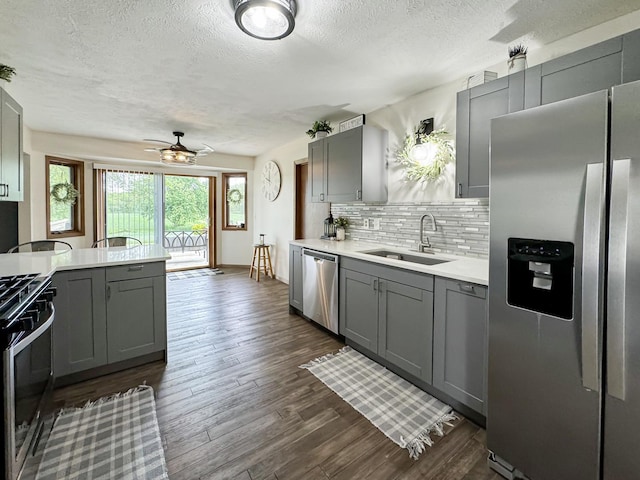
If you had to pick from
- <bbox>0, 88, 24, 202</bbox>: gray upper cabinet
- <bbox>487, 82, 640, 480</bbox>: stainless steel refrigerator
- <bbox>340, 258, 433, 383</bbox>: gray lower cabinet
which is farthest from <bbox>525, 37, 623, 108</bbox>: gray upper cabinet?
<bbox>0, 88, 24, 202</bbox>: gray upper cabinet

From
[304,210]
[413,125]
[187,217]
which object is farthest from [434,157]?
[187,217]

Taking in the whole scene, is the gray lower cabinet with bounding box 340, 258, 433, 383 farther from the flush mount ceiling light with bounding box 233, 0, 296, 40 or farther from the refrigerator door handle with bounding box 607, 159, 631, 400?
the flush mount ceiling light with bounding box 233, 0, 296, 40

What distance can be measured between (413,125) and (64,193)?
17.7 feet

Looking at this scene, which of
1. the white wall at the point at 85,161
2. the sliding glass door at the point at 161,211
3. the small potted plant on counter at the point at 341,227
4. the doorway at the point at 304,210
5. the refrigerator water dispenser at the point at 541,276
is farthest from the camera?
the sliding glass door at the point at 161,211

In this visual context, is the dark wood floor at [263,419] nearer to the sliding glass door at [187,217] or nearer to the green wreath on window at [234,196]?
the sliding glass door at [187,217]

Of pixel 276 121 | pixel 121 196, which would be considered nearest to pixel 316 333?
pixel 276 121

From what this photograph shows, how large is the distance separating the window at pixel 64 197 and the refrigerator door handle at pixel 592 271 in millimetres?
6294

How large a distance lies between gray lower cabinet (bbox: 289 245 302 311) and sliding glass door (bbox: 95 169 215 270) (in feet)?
12.0

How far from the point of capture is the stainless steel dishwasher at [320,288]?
10.0ft

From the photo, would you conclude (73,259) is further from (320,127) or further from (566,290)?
(566,290)

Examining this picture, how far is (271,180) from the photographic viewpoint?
5836 millimetres

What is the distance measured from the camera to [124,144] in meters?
5.14

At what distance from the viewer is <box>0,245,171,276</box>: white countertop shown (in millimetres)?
2000

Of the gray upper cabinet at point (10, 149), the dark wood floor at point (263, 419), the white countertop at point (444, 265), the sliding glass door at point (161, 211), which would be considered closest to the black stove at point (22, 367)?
the dark wood floor at point (263, 419)
